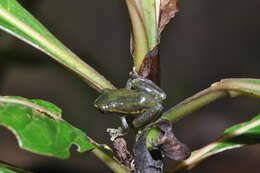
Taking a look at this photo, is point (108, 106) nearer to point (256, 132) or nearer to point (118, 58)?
point (256, 132)

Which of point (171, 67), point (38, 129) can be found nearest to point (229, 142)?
point (38, 129)

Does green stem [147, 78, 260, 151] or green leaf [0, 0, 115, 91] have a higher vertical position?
green leaf [0, 0, 115, 91]

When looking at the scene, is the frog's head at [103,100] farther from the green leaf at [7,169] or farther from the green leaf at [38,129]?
the green leaf at [7,169]

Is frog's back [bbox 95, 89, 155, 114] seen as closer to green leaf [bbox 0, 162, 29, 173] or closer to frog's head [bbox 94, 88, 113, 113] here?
frog's head [bbox 94, 88, 113, 113]

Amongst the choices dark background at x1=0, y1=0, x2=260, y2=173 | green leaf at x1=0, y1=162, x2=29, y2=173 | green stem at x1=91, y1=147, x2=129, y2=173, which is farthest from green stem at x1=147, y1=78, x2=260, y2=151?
dark background at x1=0, y1=0, x2=260, y2=173

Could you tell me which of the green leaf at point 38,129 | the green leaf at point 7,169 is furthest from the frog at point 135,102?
the green leaf at point 7,169

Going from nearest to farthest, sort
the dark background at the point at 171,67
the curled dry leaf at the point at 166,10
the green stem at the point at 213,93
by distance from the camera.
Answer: the green stem at the point at 213,93 → the curled dry leaf at the point at 166,10 → the dark background at the point at 171,67

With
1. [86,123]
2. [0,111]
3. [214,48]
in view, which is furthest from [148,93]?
[214,48]
